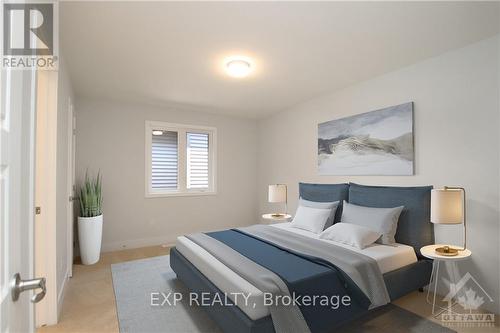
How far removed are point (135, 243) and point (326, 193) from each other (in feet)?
10.7

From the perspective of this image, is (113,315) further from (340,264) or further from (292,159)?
(292,159)

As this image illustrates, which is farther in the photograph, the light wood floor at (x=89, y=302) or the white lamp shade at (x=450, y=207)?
the white lamp shade at (x=450, y=207)

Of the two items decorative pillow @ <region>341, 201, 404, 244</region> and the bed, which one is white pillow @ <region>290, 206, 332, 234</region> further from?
decorative pillow @ <region>341, 201, 404, 244</region>

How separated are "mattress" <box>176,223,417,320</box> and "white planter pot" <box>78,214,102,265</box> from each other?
4.68ft

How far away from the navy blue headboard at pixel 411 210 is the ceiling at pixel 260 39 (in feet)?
4.70

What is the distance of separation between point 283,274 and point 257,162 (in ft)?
12.8

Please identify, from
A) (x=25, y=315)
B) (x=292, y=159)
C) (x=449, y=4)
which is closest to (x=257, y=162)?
(x=292, y=159)

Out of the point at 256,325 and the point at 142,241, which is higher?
the point at 256,325

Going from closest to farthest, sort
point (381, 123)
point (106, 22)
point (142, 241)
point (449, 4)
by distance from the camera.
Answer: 1. point (449, 4)
2. point (106, 22)
3. point (381, 123)
4. point (142, 241)

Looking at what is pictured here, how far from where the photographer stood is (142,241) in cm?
456

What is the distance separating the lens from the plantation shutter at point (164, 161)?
15.6ft

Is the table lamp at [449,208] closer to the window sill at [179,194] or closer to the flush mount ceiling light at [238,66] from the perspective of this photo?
the flush mount ceiling light at [238,66]

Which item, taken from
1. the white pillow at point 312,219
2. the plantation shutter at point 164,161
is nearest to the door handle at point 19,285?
the white pillow at point 312,219

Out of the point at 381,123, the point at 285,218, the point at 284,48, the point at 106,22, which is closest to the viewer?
the point at 106,22
